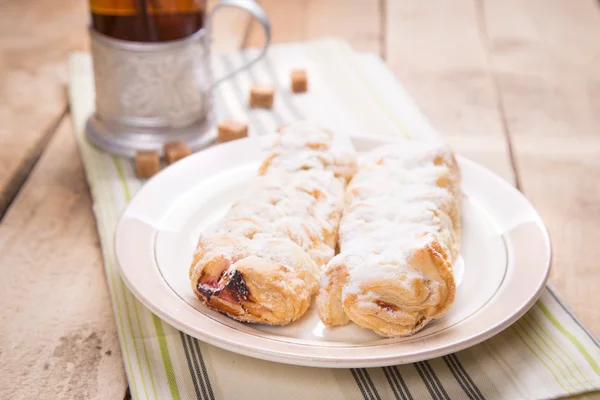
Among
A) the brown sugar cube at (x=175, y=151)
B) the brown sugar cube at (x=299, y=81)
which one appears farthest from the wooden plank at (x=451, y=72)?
the brown sugar cube at (x=175, y=151)

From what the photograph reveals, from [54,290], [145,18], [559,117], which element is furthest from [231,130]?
[559,117]

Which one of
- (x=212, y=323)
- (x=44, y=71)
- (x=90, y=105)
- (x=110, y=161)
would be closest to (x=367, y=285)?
(x=212, y=323)

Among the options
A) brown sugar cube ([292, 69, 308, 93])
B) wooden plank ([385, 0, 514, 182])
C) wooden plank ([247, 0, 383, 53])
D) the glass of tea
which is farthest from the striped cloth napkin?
wooden plank ([247, 0, 383, 53])

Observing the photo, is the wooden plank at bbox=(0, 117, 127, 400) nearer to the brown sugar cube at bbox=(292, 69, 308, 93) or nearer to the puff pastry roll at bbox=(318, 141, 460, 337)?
the puff pastry roll at bbox=(318, 141, 460, 337)

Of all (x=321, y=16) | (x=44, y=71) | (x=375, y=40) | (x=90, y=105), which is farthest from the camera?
(x=321, y=16)

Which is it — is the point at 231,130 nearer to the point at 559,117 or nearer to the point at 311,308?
the point at 311,308

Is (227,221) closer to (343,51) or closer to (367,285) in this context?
(367,285)

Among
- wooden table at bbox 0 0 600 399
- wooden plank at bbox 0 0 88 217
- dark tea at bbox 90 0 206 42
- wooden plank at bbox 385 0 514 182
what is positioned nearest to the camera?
wooden table at bbox 0 0 600 399
